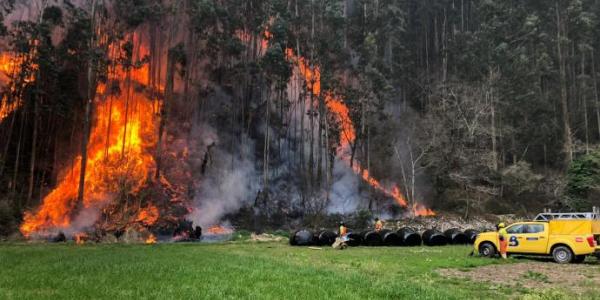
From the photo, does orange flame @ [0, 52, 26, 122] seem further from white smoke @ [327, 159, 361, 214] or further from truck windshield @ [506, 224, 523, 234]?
truck windshield @ [506, 224, 523, 234]

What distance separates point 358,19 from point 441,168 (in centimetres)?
2089

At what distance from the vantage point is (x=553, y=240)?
18.9 meters

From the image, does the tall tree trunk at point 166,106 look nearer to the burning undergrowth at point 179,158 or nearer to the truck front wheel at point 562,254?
the burning undergrowth at point 179,158

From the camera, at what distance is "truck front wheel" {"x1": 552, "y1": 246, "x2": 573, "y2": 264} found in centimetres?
1842

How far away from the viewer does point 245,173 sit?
4988cm

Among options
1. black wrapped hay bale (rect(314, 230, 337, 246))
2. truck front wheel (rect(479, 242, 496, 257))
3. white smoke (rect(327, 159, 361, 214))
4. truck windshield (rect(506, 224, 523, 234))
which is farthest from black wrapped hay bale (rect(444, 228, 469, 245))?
white smoke (rect(327, 159, 361, 214))

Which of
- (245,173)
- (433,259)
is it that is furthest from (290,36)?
(433,259)

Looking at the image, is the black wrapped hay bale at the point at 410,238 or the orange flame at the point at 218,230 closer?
the black wrapped hay bale at the point at 410,238

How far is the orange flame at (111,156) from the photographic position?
37.3 meters

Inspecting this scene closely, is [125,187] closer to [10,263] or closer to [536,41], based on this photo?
[10,263]

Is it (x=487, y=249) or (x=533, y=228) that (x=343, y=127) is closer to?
(x=487, y=249)

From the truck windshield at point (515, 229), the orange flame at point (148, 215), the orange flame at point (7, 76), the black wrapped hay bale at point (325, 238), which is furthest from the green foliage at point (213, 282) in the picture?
the orange flame at point (7, 76)

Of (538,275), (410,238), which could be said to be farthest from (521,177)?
(538,275)

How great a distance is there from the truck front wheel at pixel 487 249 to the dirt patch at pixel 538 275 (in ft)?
9.34
